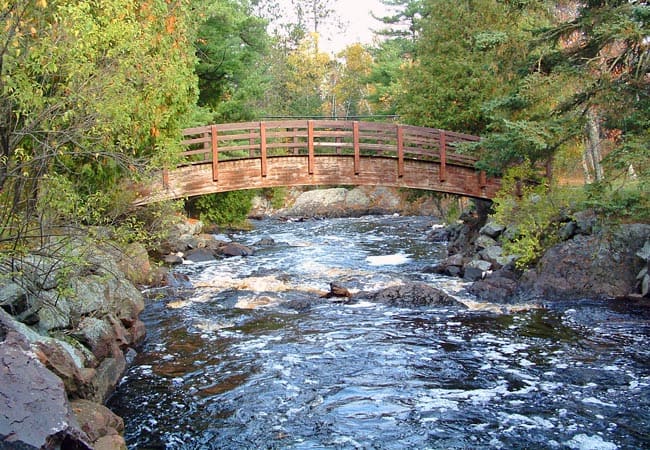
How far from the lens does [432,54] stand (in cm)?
2186

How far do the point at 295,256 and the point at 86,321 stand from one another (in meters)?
11.6

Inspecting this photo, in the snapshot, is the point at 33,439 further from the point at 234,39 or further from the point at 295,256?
the point at 234,39

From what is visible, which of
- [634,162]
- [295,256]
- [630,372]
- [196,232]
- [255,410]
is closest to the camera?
[255,410]

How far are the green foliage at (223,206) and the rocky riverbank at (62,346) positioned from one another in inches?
610

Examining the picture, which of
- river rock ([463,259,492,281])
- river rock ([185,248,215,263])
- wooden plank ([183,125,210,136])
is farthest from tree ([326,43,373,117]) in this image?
river rock ([463,259,492,281])

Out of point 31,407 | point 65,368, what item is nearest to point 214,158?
point 65,368

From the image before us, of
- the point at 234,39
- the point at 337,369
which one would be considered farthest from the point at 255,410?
the point at 234,39

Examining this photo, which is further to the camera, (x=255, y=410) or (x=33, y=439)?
(x=255, y=410)

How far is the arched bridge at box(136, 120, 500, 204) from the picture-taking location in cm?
1691

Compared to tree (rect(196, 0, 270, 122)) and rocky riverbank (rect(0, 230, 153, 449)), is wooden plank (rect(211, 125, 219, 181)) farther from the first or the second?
rocky riverbank (rect(0, 230, 153, 449))

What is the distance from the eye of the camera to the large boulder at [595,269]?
41.3ft

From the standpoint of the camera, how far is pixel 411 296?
13.0 metres

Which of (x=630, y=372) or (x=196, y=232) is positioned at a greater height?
(x=196, y=232)

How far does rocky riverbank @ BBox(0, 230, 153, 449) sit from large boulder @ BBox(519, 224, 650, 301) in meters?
7.89
